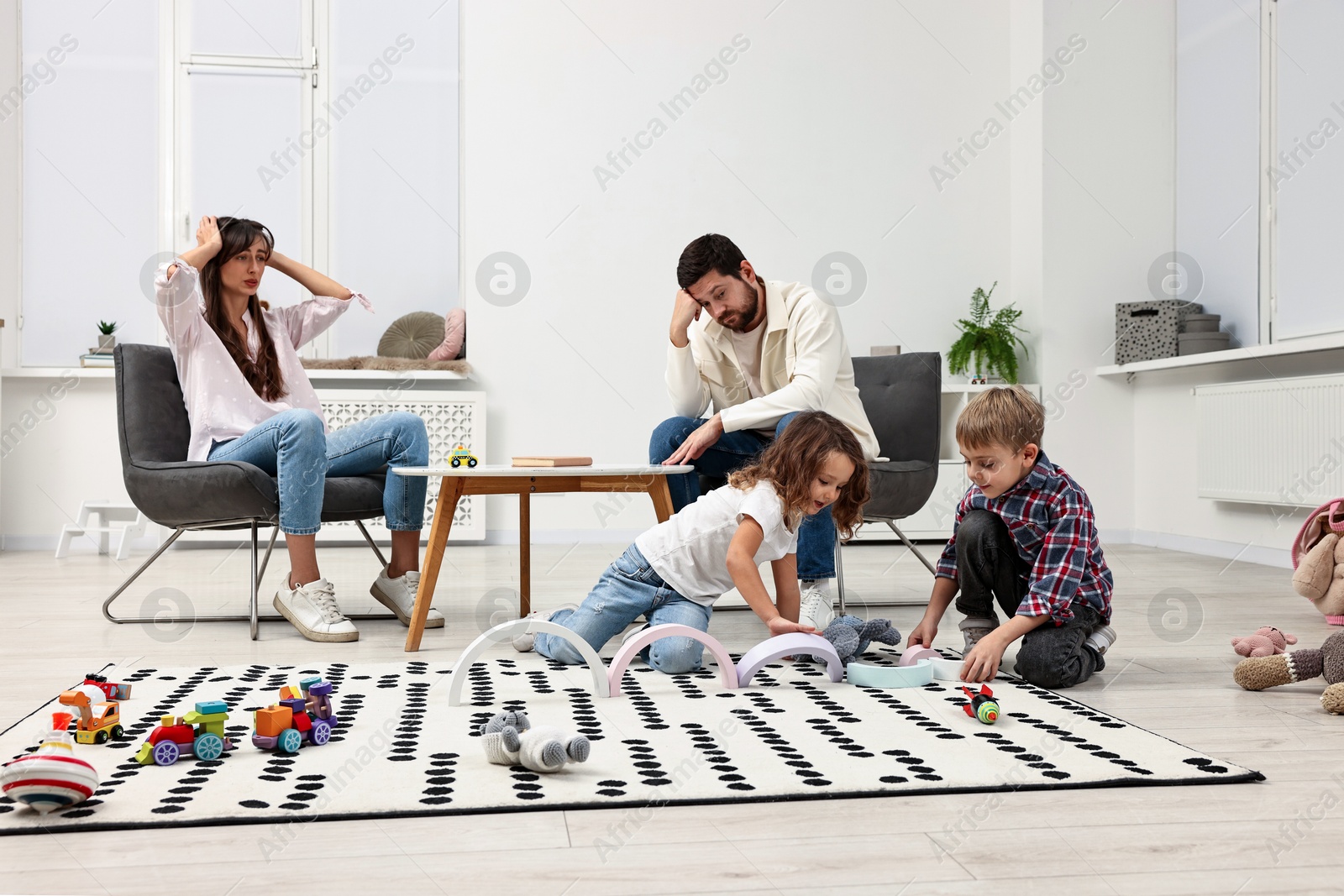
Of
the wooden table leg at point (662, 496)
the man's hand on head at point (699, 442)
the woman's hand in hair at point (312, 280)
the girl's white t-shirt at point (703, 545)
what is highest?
the woman's hand in hair at point (312, 280)

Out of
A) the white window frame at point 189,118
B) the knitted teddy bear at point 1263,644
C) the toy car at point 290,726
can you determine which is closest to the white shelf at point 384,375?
the white window frame at point 189,118

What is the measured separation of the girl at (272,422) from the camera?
2363mm

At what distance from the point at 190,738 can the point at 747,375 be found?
1650 mm

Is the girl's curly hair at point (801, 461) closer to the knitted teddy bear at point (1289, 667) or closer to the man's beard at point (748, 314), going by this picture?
the man's beard at point (748, 314)

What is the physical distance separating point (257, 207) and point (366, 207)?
1.49 feet

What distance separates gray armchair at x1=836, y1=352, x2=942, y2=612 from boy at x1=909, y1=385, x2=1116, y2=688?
0.65m

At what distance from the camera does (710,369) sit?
2.74 meters

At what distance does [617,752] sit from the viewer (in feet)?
4.61

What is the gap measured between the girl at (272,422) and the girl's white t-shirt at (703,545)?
71 cm

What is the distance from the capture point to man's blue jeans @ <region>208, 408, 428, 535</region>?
7.72 ft

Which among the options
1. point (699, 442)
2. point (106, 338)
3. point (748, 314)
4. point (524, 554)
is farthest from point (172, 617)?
point (106, 338)

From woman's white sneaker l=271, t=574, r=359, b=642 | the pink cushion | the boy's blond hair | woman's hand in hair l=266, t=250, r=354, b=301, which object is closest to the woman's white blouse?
woman's hand in hair l=266, t=250, r=354, b=301

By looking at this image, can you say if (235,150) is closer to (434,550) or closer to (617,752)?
(434,550)

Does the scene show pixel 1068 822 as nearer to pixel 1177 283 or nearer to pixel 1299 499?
pixel 1299 499
